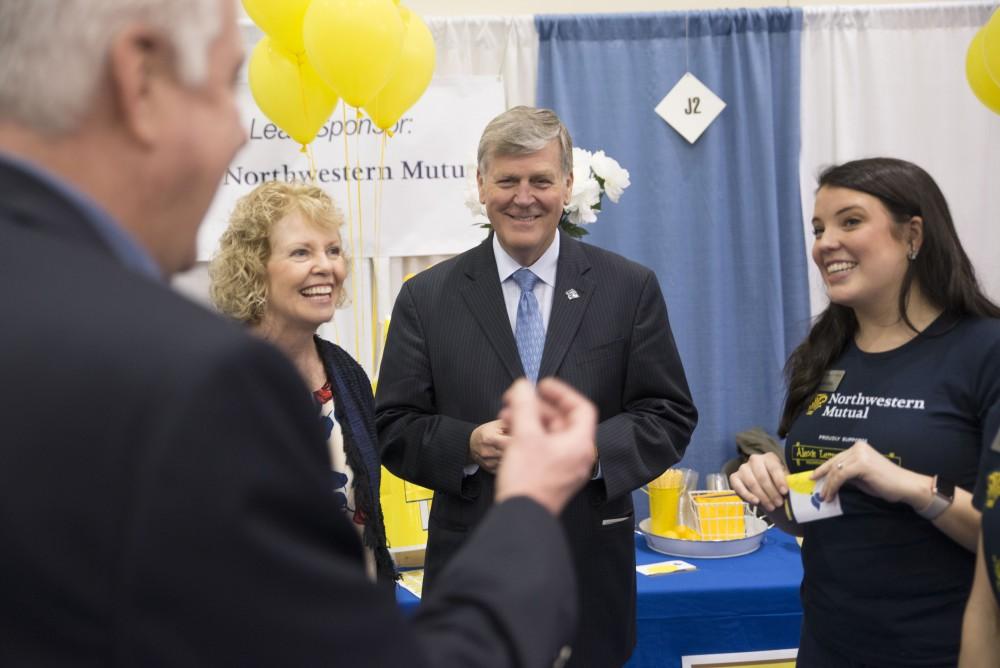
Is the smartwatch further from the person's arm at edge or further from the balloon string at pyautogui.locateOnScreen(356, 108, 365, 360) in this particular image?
the balloon string at pyautogui.locateOnScreen(356, 108, 365, 360)

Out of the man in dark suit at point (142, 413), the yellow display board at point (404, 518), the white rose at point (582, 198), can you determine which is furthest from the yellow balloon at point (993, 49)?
the man in dark suit at point (142, 413)

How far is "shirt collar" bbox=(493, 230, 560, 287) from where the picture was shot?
2.47m

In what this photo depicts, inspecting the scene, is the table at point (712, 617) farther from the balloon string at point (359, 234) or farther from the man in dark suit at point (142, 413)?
the man in dark suit at point (142, 413)

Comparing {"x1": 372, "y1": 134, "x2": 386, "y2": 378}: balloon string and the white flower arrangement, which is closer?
the white flower arrangement

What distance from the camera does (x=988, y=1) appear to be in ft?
14.4

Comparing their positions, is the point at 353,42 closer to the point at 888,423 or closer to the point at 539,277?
the point at 539,277

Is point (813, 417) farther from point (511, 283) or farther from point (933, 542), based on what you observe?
point (511, 283)

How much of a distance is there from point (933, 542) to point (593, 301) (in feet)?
3.22

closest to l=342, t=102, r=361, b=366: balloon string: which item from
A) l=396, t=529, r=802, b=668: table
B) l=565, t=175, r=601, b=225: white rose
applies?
l=565, t=175, r=601, b=225: white rose

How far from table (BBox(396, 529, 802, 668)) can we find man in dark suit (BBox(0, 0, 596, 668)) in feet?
6.64

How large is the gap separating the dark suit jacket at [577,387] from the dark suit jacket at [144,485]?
165 cm

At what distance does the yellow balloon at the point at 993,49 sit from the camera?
3.01m

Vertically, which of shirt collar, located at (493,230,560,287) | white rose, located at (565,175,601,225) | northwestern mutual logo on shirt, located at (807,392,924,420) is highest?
white rose, located at (565,175,601,225)

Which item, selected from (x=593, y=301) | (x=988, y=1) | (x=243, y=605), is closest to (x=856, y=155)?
(x=988, y=1)
